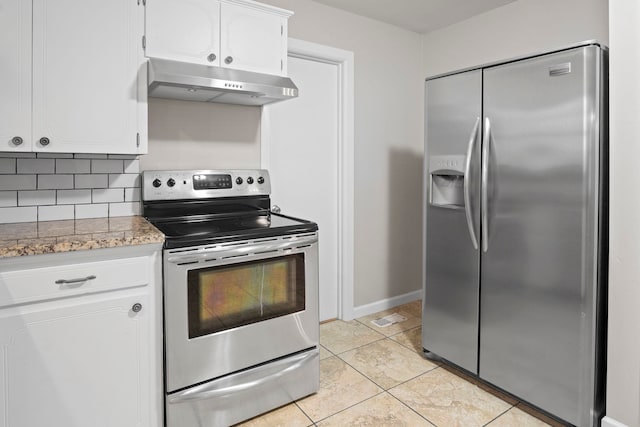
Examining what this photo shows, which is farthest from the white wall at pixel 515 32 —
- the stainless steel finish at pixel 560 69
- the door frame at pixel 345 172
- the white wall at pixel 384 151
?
the door frame at pixel 345 172

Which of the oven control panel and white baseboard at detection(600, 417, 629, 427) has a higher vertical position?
the oven control panel

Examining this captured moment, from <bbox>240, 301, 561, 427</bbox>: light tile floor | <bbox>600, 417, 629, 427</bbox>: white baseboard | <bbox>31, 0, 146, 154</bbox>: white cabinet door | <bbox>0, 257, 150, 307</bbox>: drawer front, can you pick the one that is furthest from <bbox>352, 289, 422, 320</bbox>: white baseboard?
<bbox>31, 0, 146, 154</bbox>: white cabinet door

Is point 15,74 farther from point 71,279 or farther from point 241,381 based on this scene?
point 241,381

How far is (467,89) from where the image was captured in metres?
2.25

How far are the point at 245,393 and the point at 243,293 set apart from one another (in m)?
0.48

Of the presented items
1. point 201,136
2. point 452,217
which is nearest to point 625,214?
point 452,217

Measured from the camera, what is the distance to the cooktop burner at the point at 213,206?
77.5 inches

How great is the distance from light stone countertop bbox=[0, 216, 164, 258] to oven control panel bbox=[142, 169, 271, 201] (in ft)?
0.72

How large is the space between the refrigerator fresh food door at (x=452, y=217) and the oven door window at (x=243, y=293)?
88 cm

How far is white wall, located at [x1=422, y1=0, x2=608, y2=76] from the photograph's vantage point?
2.61 meters

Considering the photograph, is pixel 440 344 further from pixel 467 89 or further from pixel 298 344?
pixel 467 89

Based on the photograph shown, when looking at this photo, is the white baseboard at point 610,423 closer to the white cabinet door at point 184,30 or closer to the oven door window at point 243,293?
the oven door window at point 243,293

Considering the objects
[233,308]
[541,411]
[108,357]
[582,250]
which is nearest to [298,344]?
[233,308]

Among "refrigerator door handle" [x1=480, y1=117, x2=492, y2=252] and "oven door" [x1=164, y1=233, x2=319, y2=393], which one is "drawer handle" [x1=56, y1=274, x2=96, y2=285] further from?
"refrigerator door handle" [x1=480, y1=117, x2=492, y2=252]
